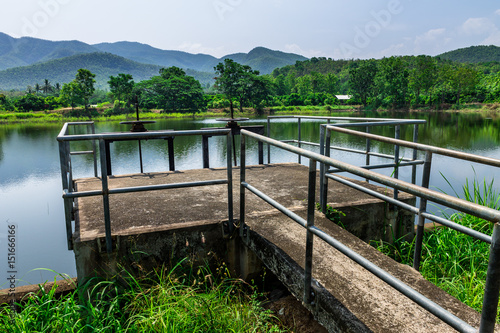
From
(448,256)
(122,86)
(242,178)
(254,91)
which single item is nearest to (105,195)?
(242,178)

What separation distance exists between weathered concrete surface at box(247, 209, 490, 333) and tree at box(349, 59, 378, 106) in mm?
74366

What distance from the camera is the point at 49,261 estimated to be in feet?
22.5

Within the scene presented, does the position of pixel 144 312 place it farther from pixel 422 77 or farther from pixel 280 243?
pixel 422 77

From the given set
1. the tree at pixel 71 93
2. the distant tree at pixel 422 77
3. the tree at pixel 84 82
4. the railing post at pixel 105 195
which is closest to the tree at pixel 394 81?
the distant tree at pixel 422 77

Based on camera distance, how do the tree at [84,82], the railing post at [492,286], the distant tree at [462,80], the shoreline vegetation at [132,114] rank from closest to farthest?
1. the railing post at [492,286]
2. the shoreline vegetation at [132,114]
3. the distant tree at [462,80]
4. the tree at [84,82]

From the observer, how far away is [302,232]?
112 inches

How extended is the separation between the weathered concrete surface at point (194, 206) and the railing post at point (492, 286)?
225cm

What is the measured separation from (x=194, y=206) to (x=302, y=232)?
122 cm

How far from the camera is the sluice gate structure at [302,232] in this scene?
1.68 m

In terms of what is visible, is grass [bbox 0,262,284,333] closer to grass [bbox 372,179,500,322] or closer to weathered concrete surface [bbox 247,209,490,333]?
weathered concrete surface [bbox 247,209,490,333]

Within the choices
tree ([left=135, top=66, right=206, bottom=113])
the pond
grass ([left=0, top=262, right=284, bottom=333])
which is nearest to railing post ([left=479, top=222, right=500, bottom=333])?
grass ([left=0, top=262, right=284, bottom=333])

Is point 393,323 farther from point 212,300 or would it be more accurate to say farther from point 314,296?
point 212,300

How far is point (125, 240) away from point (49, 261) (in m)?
5.21

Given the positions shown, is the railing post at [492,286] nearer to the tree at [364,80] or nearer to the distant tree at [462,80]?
the distant tree at [462,80]
